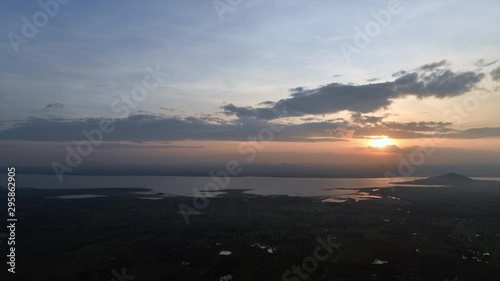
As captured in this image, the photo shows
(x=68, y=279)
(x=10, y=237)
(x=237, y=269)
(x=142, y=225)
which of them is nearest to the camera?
(x=68, y=279)

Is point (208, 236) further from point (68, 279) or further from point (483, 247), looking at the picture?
point (483, 247)

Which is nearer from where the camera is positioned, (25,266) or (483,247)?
(25,266)

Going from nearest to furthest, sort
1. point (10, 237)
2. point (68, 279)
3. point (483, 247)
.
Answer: point (68, 279), point (483, 247), point (10, 237)

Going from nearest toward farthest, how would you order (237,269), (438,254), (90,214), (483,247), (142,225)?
(237,269) → (438,254) → (483,247) → (142,225) → (90,214)

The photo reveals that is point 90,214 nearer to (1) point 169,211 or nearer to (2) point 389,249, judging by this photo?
(1) point 169,211

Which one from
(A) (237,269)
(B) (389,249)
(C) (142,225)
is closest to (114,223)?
(C) (142,225)

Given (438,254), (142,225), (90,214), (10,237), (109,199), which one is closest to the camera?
(438,254)

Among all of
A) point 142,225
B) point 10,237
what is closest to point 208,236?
point 142,225

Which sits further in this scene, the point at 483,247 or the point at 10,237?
the point at 10,237
